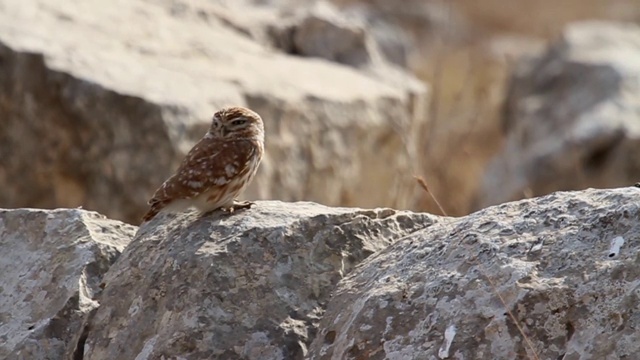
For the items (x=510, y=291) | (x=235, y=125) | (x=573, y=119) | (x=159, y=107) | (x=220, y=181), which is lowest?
(x=510, y=291)

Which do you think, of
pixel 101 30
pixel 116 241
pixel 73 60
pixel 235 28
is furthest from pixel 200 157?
pixel 235 28

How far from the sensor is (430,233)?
386cm

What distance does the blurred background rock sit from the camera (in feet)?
24.8

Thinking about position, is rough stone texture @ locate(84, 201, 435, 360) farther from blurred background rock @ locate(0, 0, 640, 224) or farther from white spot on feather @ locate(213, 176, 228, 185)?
blurred background rock @ locate(0, 0, 640, 224)

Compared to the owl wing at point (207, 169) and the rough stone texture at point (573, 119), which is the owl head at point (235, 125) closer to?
the owl wing at point (207, 169)

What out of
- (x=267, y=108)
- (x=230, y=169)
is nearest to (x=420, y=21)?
(x=267, y=108)

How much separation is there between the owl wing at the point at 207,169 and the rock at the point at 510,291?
1.07m

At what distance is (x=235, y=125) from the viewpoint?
5.01 metres

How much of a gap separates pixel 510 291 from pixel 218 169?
5.73ft

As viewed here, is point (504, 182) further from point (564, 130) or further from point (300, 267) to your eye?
point (300, 267)

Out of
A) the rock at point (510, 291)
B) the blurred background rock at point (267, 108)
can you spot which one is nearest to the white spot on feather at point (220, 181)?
the rock at point (510, 291)

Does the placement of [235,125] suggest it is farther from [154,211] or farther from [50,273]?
[50,273]

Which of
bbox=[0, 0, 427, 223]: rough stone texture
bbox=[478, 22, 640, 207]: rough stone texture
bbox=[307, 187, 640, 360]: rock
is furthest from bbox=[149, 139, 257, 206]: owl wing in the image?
bbox=[478, 22, 640, 207]: rough stone texture

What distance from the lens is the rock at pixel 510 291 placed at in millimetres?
3232
